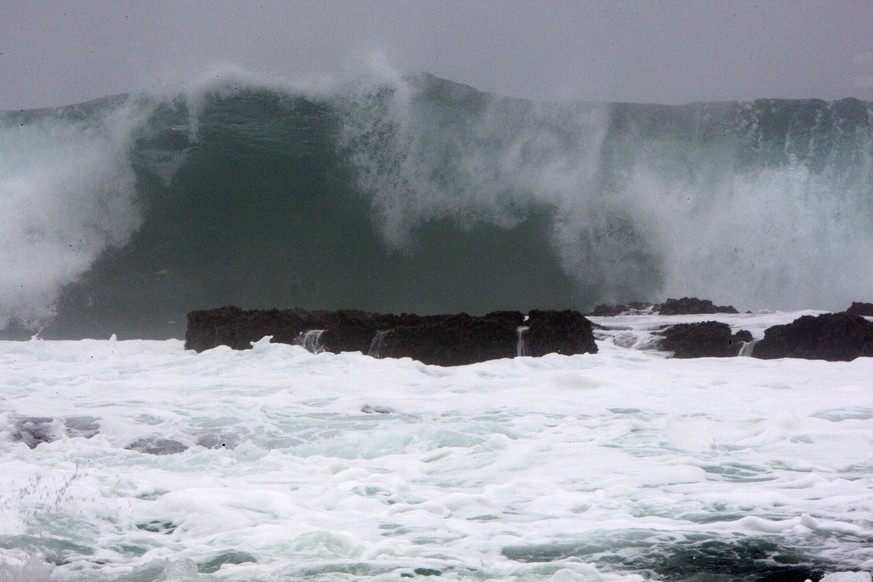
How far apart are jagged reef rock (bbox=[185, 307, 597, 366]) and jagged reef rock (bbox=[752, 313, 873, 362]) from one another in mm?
1749

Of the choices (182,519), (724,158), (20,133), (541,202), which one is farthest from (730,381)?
(20,133)

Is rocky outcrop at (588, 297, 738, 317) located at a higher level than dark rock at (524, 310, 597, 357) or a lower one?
higher

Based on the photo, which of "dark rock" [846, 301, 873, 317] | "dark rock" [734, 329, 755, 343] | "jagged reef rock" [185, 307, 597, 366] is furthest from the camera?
"dark rock" [846, 301, 873, 317]

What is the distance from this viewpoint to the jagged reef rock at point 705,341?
30.7 ft

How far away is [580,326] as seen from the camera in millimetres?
9125

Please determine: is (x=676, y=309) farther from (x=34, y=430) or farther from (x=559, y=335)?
(x=34, y=430)

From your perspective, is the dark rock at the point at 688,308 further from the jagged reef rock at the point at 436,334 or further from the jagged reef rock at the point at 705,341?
the jagged reef rock at the point at 436,334

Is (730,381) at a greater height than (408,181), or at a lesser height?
lesser

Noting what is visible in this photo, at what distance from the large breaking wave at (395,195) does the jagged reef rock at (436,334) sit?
7473 millimetres

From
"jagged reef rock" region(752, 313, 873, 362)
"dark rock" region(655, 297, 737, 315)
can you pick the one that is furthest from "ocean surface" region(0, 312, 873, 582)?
"dark rock" region(655, 297, 737, 315)

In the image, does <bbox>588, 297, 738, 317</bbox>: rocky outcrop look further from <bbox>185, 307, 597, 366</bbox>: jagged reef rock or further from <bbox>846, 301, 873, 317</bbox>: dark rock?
<bbox>185, 307, 597, 366</bbox>: jagged reef rock

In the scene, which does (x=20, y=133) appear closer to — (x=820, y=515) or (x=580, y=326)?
(x=580, y=326)

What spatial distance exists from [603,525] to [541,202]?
15.7m

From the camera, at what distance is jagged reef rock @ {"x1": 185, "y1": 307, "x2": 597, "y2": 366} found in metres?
8.93
